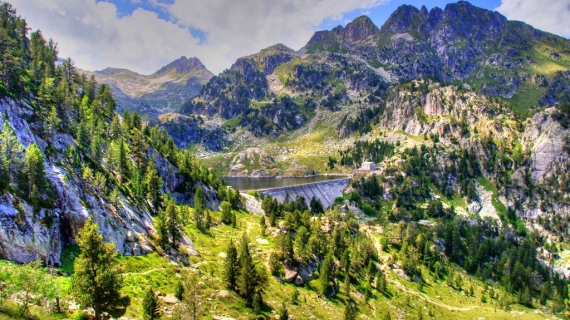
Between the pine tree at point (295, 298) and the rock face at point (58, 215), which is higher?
the rock face at point (58, 215)

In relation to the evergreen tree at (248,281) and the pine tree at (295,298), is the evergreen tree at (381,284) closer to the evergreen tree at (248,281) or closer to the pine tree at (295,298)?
the pine tree at (295,298)

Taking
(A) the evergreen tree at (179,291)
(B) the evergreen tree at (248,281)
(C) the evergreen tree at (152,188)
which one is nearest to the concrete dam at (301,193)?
(C) the evergreen tree at (152,188)

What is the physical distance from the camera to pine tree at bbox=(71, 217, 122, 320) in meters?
31.1

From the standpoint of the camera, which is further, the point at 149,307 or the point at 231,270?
the point at 231,270

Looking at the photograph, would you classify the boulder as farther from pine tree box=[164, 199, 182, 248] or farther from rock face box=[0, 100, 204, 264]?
pine tree box=[164, 199, 182, 248]

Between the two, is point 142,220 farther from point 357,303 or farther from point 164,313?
point 357,303

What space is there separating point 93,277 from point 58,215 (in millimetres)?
22369

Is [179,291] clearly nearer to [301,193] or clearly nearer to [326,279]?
[326,279]

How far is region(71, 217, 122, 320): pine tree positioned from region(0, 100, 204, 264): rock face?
43.9 feet

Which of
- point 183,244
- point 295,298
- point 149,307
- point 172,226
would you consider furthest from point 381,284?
point 149,307

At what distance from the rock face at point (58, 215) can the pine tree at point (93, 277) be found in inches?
526

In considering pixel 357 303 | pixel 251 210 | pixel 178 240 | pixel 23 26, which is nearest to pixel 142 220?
pixel 178 240

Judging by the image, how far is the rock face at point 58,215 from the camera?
40.0m

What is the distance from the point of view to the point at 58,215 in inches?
1897
